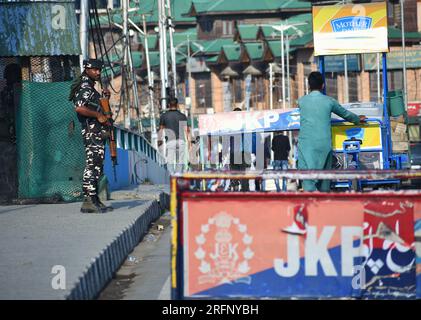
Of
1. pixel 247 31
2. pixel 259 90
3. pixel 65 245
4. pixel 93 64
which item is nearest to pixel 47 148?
pixel 93 64

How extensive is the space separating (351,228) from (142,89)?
90968 mm

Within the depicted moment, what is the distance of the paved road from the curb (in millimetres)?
78

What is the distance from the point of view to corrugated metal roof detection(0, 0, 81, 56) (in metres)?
18.2

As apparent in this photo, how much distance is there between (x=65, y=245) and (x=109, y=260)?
646 mm

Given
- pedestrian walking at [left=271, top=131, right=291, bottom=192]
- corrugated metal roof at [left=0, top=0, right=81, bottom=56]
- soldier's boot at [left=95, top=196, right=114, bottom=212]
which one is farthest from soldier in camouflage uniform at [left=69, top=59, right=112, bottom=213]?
pedestrian walking at [left=271, top=131, right=291, bottom=192]

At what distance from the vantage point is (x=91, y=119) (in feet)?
46.8

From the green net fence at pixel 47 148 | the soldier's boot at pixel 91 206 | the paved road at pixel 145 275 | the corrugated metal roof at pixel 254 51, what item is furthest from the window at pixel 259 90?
the paved road at pixel 145 275

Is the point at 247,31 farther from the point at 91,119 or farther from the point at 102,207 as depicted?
the point at 91,119

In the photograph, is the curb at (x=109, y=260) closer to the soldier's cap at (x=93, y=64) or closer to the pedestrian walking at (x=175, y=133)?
the soldier's cap at (x=93, y=64)

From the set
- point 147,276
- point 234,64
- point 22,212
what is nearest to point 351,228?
point 147,276

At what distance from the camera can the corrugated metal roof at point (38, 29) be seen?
1825 cm

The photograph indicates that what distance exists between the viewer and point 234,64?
95125 millimetres
